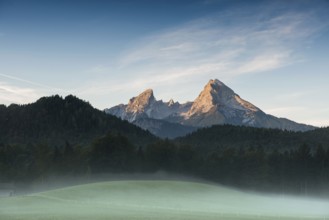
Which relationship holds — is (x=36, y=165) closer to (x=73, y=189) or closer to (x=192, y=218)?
(x=73, y=189)

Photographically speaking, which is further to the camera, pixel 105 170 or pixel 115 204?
pixel 105 170

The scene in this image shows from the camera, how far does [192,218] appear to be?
226 ft

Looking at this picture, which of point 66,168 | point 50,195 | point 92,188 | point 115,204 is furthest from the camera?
point 66,168

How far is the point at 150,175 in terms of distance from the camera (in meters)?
197

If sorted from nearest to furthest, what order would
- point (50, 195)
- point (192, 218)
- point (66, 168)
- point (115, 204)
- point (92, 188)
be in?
point (192, 218), point (115, 204), point (50, 195), point (92, 188), point (66, 168)

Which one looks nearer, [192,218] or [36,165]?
[192,218]

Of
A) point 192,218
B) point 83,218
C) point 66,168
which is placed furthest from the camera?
point 66,168

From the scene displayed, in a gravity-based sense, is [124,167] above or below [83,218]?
above

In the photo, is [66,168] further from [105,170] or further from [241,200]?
[241,200]

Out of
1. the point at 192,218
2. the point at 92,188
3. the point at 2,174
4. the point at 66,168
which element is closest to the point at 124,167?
the point at 66,168

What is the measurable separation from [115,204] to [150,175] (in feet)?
332

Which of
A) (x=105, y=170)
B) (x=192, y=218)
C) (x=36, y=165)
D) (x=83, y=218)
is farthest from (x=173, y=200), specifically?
(x=36, y=165)

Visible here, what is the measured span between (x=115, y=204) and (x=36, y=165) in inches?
4119

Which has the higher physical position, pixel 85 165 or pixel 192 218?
pixel 85 165
